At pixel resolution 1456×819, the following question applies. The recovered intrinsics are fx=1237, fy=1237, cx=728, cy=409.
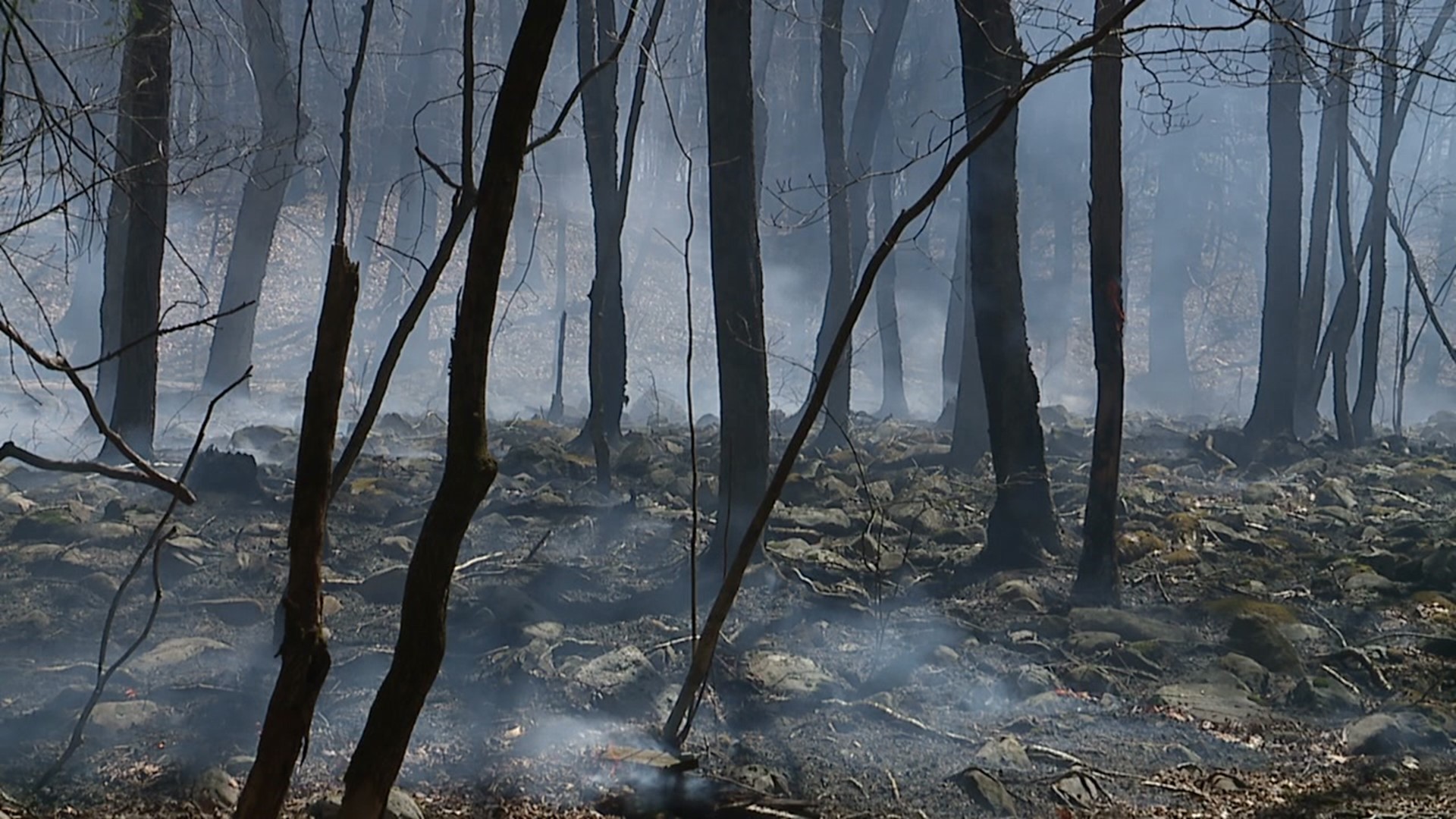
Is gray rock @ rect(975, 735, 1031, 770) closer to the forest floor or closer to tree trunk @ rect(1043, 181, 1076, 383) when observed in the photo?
the forest floor

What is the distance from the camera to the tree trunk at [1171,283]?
40.8 meters

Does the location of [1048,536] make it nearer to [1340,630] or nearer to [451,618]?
[1340,630]

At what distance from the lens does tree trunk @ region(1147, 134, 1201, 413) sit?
40.8m

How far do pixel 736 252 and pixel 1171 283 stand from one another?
40.0 meters

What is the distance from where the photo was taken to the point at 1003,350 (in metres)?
8.93

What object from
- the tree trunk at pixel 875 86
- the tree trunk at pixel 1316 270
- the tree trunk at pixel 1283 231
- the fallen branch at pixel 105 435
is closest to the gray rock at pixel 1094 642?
the fallen branch at pixel 105 435

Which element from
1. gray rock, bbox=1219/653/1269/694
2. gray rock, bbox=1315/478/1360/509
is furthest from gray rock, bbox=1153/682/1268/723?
gray rock, bbox=1315/478/1360/509

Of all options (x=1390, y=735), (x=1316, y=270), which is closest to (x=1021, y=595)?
(x=1390, y=735)

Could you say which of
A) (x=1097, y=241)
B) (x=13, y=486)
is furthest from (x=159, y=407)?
(x=1097, y=241)

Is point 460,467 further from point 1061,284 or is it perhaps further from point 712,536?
point 1061,284

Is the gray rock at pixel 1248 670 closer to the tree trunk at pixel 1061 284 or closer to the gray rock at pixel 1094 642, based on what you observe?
the gray rock at pixel 1094 642

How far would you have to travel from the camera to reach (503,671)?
6113 millimetres

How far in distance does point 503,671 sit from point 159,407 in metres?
17.1

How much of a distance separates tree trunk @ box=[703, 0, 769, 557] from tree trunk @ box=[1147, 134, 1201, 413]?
32959mm
